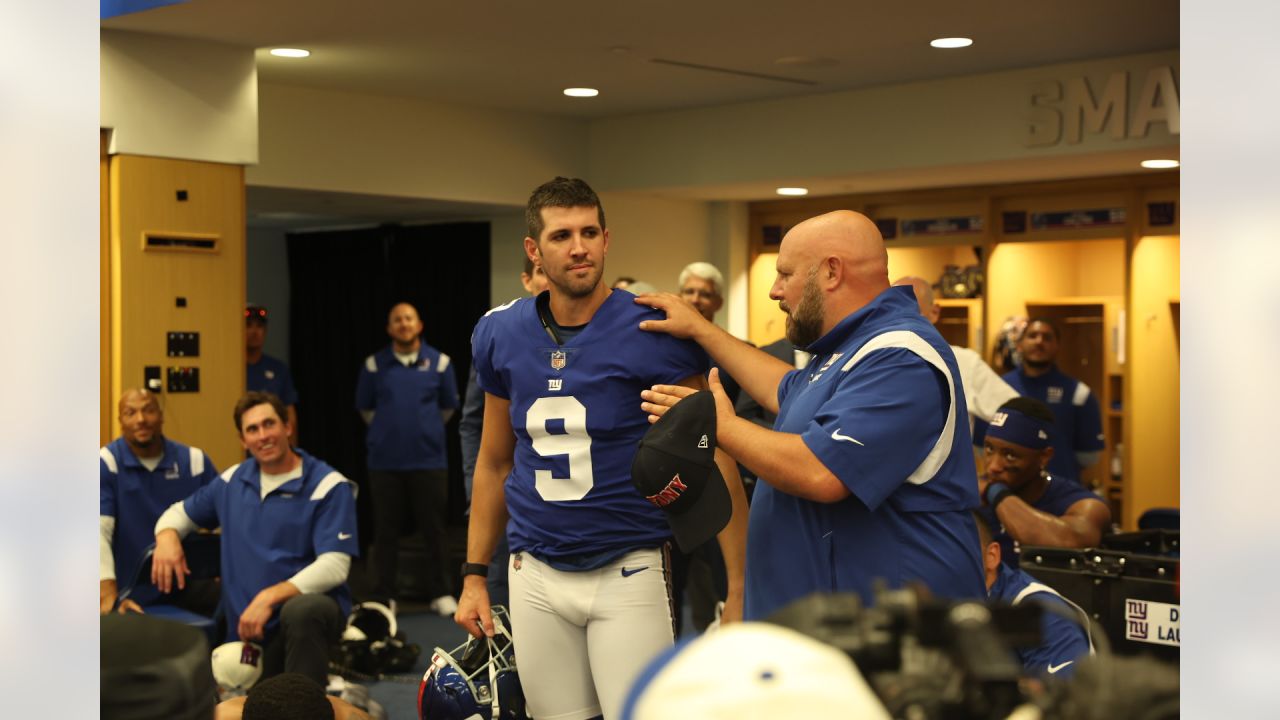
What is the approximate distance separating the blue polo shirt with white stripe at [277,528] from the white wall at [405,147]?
3.43 m

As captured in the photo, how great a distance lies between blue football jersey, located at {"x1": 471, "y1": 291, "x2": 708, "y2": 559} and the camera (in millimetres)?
2846

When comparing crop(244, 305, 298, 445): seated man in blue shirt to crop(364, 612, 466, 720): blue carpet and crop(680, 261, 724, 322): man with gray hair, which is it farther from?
crop(680, 261, 724, 322): man with gray hair

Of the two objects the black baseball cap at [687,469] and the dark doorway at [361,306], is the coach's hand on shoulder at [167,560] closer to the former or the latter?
the black baseball cap at [687,469]

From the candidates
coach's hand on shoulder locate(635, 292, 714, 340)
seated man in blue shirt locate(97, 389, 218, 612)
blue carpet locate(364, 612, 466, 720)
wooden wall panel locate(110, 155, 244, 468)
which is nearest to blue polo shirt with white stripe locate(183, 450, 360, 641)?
seated man in blue shirt locate(97, 389, 218, 612)

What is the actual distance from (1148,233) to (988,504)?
472 cm

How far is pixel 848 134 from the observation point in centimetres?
845

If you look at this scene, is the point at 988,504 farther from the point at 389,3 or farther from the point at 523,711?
the point at 389,3

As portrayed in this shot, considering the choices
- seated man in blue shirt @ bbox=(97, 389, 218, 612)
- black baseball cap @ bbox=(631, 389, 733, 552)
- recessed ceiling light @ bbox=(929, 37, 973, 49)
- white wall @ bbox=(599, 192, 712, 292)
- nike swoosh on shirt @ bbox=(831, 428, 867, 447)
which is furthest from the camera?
white wall @ bbox=(599, 192, 712, 292)

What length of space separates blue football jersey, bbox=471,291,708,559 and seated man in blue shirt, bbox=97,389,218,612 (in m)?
2.64

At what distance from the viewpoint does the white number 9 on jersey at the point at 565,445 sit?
2854mm

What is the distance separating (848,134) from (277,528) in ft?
15.6

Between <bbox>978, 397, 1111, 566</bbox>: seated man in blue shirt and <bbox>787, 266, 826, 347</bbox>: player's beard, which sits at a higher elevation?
<bbox>787, 266, 826, 347</bbox>: player's beard

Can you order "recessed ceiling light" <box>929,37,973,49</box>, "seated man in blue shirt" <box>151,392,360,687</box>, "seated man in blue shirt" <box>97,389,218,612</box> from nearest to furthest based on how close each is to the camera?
"seated man in blue shirt" <box>151,392,360,687</box> < "seated man in blue shirt" <box>97,389,218,612</box> < "recessed ceiling light" <box>929,37,973,49</box>

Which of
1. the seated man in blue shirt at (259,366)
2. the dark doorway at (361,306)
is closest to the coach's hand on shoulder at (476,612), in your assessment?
the seated man in blue shirt at (259,366)
